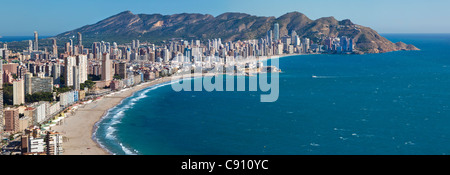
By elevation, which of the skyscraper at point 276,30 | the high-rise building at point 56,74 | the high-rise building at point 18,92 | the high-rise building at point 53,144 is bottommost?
the high-rise building at point 53,144

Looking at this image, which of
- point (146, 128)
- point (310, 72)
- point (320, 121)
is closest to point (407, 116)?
point (320, 121)

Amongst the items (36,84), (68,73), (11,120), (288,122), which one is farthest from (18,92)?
(288,122)

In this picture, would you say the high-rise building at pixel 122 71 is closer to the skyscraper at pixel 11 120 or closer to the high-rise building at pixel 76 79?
the high-rise building at pixel 76 79

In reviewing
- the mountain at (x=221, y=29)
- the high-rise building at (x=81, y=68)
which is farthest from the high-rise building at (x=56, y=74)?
the mountain at (x=221, y=29)

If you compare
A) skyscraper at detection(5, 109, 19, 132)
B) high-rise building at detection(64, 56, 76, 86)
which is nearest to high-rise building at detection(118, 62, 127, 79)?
high-rise building at detection(64, 56, 76, 86)

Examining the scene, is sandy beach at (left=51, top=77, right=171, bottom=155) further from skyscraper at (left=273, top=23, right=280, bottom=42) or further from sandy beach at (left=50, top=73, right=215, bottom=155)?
skyscraper at (left=273, top=23, right=280, bottom=42)

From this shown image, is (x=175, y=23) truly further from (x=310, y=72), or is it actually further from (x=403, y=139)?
(x=403, y=139)
